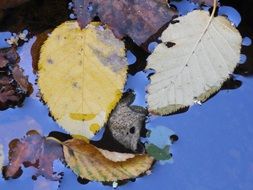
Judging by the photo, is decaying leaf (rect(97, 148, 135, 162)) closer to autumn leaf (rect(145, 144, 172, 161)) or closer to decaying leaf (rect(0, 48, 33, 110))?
autumn leaf (rect(145, 144, 172, 161))

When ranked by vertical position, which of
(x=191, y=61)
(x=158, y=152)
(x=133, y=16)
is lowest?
(x=158, y=152)

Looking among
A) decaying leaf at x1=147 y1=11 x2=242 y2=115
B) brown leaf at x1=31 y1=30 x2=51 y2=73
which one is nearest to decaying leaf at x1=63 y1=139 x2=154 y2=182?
decaying leaf at x1=147 y1=11 x2=242 y2=115

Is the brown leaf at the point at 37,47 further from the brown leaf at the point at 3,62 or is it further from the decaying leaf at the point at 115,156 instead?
the decaying leaf at the point at 115,156

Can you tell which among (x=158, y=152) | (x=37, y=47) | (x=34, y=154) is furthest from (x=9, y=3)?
(x=158, y=152)

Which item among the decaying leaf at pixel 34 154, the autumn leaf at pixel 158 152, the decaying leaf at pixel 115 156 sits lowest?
the autumn leaf at pixel 158 152

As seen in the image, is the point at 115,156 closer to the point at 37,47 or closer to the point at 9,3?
the point at 37,47

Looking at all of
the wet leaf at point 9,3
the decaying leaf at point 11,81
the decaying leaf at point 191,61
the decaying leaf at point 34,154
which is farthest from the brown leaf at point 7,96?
the decaying leaf at point 191,61

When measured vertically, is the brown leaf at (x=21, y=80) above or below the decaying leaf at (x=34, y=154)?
above
